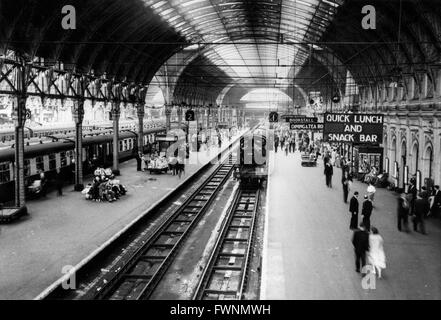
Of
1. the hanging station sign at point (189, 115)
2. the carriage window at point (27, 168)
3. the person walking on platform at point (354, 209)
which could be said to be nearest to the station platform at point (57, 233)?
the carriage window at point (27, 168)

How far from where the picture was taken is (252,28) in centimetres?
3938

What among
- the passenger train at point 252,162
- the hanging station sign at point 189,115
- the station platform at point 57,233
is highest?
the hanging station sign at point 189,115

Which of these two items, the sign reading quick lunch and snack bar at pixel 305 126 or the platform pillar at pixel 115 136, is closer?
the sign reading quick lunch and snack bar at pixel 305 126

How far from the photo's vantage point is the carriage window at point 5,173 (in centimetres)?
2009

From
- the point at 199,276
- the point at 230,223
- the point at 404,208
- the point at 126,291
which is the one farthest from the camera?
the point at 230,223

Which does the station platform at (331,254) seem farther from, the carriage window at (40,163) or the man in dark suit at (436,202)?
the carriage window at (40,163)

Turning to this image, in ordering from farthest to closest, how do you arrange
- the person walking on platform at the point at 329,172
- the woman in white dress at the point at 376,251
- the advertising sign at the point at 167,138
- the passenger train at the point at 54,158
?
the advertising sign at the point at 167,138 → the person walking on platform at the point at 329,172 → the passenger train at the point at 54,158 → the woman in white dress at the point at 376,251

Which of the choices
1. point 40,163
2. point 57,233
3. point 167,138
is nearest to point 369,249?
point 57,233

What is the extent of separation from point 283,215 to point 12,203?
461 inches

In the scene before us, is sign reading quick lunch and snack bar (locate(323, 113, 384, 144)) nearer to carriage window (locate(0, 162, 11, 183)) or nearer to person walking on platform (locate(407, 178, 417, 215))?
person walking on platform (locate(407, 178, 417, 215))

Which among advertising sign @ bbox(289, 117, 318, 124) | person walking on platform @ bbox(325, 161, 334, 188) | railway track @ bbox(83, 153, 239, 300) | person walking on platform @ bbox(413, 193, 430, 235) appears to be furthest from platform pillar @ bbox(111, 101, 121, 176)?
person walking on platform @ bbox(413, 193, 430, 235)

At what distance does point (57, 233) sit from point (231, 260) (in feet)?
19.3
